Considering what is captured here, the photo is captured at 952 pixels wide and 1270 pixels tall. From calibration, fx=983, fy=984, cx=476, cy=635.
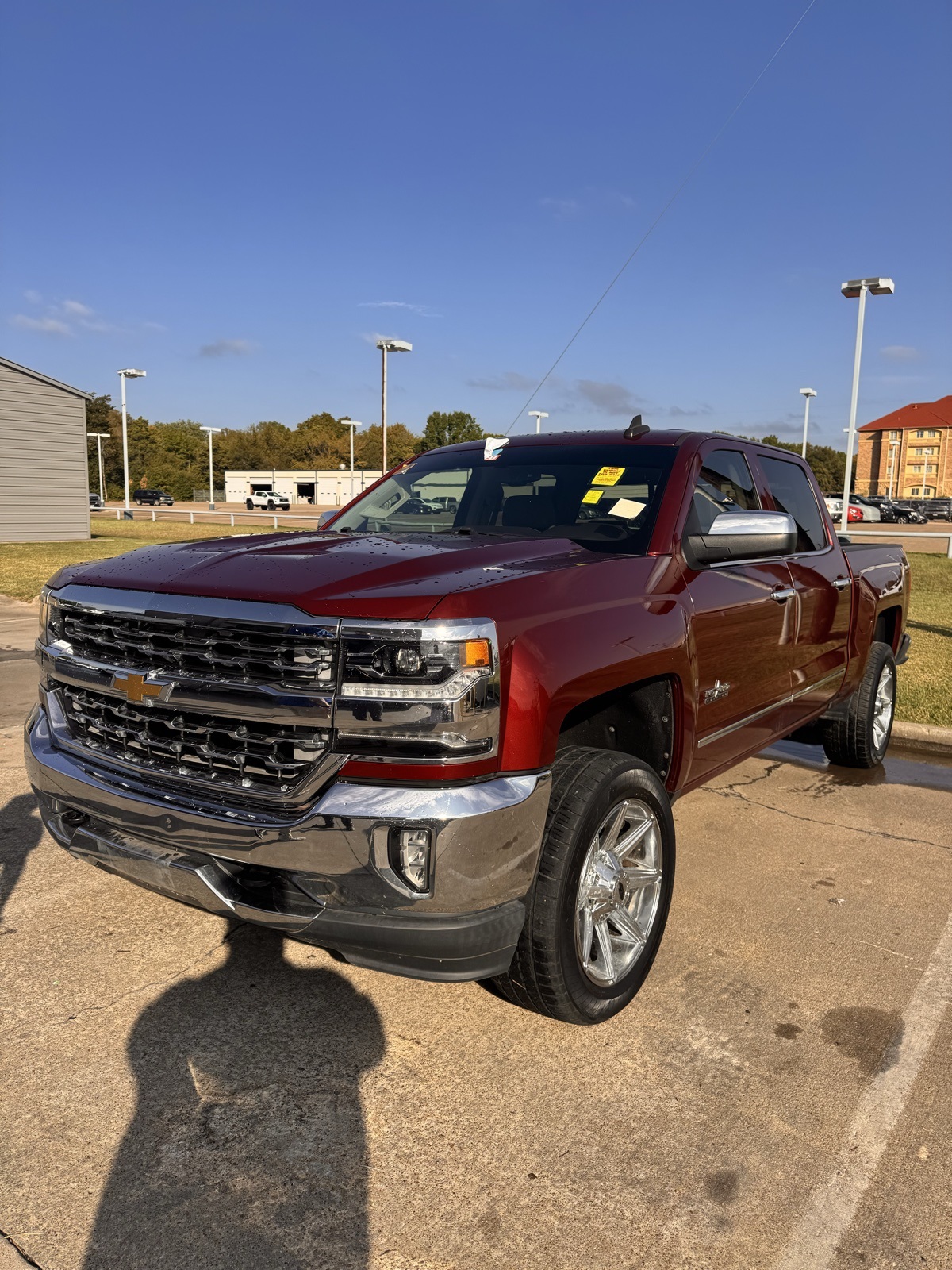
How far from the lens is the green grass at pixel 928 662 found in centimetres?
758

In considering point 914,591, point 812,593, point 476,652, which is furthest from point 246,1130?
point 914,591

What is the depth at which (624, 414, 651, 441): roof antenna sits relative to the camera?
4.28 m

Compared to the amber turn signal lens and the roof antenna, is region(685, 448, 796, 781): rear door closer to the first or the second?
the roof antenna

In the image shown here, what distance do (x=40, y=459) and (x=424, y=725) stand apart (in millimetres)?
28662

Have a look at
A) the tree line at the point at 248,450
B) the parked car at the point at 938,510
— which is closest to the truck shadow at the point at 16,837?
the parked car at the point at 938,510

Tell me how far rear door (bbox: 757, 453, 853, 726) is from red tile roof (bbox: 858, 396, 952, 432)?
11675 cm

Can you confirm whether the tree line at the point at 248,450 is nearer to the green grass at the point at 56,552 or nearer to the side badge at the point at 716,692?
the green grass at the point at 56,552

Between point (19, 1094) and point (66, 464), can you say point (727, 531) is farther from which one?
point (66, 464)

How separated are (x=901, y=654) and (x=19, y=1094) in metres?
5.62

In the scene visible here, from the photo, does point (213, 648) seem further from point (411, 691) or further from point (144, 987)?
point (144, 987)

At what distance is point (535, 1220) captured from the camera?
223cm

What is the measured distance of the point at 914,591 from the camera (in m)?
16.3

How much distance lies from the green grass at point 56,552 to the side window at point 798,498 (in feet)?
26.7

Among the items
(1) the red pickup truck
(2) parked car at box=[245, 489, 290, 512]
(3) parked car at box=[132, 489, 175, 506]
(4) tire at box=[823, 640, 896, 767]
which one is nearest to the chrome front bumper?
(1) the red pickup truck
